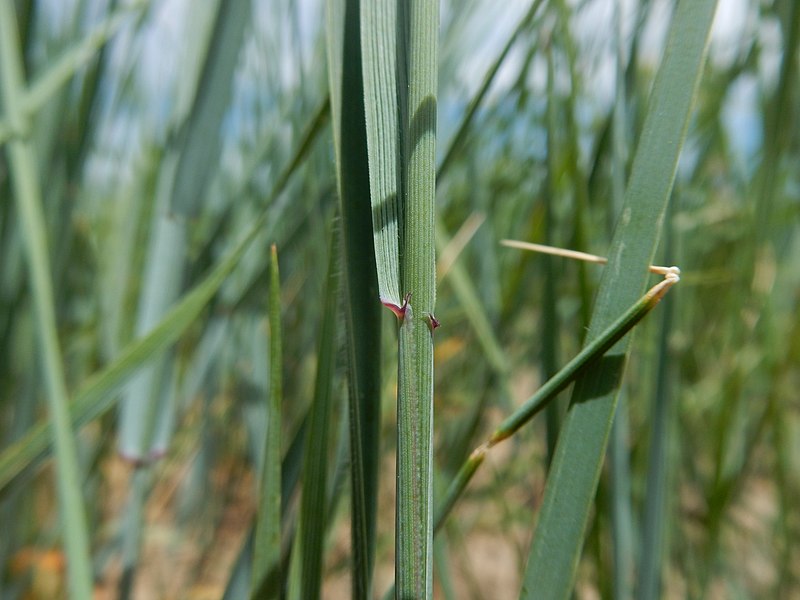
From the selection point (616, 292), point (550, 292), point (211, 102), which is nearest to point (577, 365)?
point (616, 292)

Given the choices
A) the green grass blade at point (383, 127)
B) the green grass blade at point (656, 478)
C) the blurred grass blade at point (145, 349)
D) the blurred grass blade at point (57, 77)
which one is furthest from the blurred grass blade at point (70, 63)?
the green grass blade at point (656, 478)

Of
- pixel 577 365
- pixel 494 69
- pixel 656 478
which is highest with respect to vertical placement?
pixel 494 69

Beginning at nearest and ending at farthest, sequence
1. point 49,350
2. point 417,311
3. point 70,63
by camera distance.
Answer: point 417,311 < point 49,350 < point 70,63

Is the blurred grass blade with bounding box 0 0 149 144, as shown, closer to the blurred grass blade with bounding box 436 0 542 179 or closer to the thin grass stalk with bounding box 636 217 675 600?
the blurred grass blade with bounding box 436 0 542 179

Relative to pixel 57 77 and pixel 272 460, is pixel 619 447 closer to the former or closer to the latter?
pixel 272 460

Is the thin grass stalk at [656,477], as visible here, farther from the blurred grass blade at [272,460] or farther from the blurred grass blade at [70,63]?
the blurred grass blade at [70,63]

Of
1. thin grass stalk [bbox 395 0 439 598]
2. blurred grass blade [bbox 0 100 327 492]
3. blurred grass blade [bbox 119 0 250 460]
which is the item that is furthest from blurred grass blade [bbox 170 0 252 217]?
thin grass stalk [bbox 395 0 439 598]
